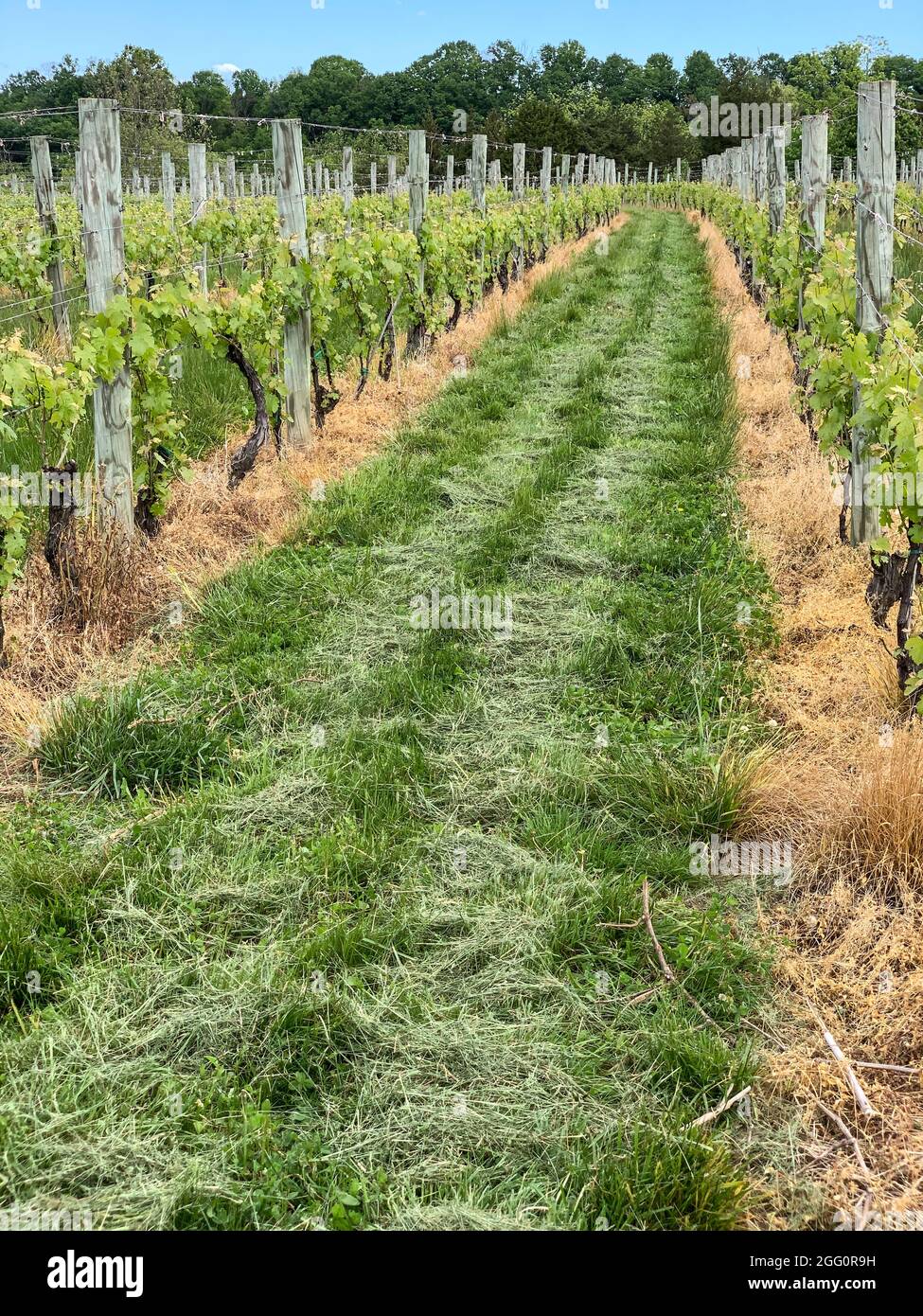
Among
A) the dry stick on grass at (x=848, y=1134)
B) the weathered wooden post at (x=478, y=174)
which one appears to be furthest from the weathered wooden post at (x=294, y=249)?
the weathered wooden post at (x=478, y=174)

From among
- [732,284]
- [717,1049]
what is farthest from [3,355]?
[732,284]

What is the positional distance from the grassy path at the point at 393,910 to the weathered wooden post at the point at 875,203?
140 centimetres

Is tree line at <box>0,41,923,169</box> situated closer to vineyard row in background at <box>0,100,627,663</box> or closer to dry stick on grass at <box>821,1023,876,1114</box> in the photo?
vineyard row in background at <box>0,100,627,663</box>

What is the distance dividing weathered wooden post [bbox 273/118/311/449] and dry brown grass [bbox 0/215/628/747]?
255mm

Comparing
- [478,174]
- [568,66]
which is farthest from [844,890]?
[568,66]

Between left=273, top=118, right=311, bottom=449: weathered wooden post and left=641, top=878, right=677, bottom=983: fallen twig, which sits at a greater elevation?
left=273, top=118, right=311, bottom=449: weathered wooden post

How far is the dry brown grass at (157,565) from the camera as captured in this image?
4.41m

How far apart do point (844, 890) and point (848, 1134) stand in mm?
868

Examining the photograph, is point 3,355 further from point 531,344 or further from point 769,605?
point 531,344

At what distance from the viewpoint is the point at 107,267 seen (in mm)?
5047

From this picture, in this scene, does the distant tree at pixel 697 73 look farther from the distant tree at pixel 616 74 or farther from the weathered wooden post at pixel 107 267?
the weathered wooden post at pixel 107 267

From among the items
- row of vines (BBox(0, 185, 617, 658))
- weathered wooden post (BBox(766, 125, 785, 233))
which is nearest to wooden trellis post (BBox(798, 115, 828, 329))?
weathered wooden post (BBox(766, 125, 785, 233))

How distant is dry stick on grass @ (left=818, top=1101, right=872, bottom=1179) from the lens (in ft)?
7.50

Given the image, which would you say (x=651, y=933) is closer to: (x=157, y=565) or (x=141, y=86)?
(x=157, y=565)
